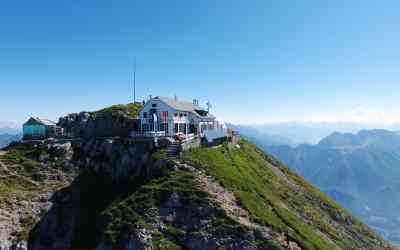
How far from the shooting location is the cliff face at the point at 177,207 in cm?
5159

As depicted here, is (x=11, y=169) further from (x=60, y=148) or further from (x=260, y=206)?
(x=260, y=206)

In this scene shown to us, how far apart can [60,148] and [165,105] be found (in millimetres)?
26186

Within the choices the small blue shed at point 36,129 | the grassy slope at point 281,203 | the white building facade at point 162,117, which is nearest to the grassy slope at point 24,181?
the small blue shed at point 36,129

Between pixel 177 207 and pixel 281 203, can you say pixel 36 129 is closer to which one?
pixel 177 207

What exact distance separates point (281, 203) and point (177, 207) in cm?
2222

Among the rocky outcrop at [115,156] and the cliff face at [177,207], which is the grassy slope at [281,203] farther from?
the rocky outcrop at [115,156]

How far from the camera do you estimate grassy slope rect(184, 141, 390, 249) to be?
5666 cm

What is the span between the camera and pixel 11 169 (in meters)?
74.6

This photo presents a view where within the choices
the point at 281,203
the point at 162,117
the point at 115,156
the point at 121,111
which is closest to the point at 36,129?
the point at 121,111

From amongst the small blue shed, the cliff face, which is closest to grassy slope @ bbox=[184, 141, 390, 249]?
the cliff face

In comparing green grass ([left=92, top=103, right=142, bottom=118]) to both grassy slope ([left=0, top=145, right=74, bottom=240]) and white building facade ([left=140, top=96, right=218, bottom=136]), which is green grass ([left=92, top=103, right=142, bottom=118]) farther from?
grassy slope ([left=0, top=145, right=74, bottom=240])

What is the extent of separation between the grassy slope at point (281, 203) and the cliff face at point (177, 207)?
225 mm

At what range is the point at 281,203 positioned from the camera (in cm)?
6750

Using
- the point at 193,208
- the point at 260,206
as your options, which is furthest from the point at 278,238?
the point at 193,208
